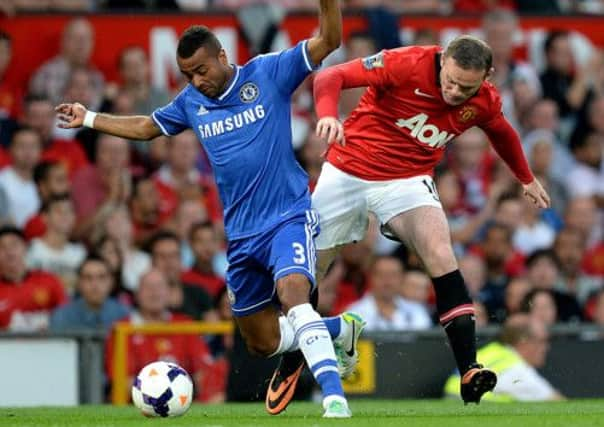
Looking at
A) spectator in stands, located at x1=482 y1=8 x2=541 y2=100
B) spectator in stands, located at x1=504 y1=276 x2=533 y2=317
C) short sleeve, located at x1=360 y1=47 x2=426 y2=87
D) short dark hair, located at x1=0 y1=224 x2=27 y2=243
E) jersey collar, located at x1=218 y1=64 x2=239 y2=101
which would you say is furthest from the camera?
spectator in stands, located at x1=482 y1=8 x2=541 y2=100

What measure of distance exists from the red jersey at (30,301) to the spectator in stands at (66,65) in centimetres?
226

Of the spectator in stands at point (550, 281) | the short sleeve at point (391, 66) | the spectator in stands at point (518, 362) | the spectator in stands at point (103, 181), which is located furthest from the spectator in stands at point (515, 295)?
the short sleeve at point (391, 66)

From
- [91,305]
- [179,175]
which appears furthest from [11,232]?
[179,175]

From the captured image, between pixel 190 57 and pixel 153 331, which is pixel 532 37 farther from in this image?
pixel 190 57

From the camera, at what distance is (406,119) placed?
36.2ft

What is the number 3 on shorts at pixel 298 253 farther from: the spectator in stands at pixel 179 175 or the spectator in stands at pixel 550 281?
the spectator in stands at pixel 550 281

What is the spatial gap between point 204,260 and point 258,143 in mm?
5408

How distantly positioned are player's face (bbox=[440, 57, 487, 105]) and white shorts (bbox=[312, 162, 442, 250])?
0.73 meters

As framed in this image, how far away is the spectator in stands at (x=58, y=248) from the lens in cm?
1496

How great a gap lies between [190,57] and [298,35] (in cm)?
738

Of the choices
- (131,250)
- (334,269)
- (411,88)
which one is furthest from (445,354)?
(411,88)

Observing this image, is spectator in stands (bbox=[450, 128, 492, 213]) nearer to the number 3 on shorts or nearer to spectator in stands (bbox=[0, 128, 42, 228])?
spectator in stands (bbox=[0, 128, 42, 228])

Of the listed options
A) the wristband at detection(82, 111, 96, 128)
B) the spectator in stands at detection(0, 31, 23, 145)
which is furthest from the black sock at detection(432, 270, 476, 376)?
the spectator in stands at detection(0, 31, 23, 145)

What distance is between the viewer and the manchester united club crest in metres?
10.9
